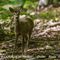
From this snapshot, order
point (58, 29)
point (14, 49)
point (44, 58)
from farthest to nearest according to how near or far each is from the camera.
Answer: point (58, 29)
point (14, 49)
point (44, 58)

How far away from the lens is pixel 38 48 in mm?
11320

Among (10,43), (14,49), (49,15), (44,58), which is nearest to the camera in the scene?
(44,58)

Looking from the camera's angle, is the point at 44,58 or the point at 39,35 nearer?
the point at 44,58

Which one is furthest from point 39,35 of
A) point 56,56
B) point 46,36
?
point 56,56

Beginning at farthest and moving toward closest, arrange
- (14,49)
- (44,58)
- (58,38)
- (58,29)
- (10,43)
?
(58,29), (58,38), (10,43), (14,49), (44,58)

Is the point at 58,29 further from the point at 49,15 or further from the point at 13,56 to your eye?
the point at 13,56

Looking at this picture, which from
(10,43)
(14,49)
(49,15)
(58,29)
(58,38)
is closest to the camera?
(14,49)

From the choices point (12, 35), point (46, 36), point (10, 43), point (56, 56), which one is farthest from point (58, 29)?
point (56, 56)

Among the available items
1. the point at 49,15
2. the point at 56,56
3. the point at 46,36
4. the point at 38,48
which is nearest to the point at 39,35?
the point at 46,36

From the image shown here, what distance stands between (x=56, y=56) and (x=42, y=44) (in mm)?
2097

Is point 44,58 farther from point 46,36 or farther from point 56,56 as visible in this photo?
point 46,36

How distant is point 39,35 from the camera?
44.6 ft

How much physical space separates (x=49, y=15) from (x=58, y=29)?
3.70 m

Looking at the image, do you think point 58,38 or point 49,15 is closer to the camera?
point 58,38
